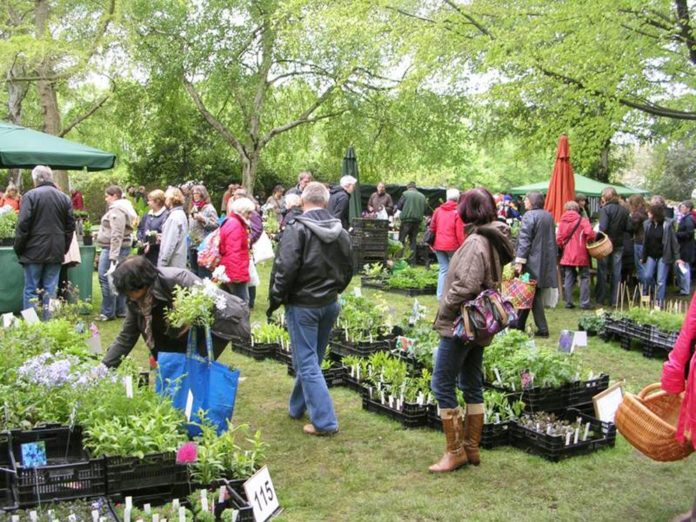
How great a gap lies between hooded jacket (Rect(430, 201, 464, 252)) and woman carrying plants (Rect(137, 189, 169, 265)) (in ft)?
12.6

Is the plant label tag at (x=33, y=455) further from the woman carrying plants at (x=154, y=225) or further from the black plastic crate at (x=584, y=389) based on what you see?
the woman carrying plants at (x=154, y=225)

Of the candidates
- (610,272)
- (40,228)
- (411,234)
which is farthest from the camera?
(411,234)

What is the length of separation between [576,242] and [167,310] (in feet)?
26.9

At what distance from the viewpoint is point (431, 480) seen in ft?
15.5

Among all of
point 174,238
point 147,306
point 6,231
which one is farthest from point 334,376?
point 6,231

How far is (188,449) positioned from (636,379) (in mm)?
5209

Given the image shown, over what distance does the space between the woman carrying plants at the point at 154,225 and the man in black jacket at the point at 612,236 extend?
682 cm

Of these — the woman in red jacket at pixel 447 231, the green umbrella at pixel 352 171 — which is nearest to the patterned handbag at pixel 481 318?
the woman in red jacket at pixel 447 231

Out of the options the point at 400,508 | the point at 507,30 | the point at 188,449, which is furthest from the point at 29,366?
the point at 507,30

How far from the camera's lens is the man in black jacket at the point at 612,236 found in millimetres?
11562

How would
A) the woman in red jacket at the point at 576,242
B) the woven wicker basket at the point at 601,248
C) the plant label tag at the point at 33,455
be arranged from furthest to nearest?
the woman in red jacket at the point at 576,242, the woven wicker basket at the point at 601,248, the plant label tag at the point at 33,455

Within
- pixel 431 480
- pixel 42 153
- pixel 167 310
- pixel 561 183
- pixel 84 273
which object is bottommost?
pixel 431 480

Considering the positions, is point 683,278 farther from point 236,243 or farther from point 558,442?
point 558,442

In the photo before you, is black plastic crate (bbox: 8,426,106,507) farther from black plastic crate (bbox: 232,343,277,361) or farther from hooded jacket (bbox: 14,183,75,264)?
hooded jacket (bbox: 14,183,75,264)
